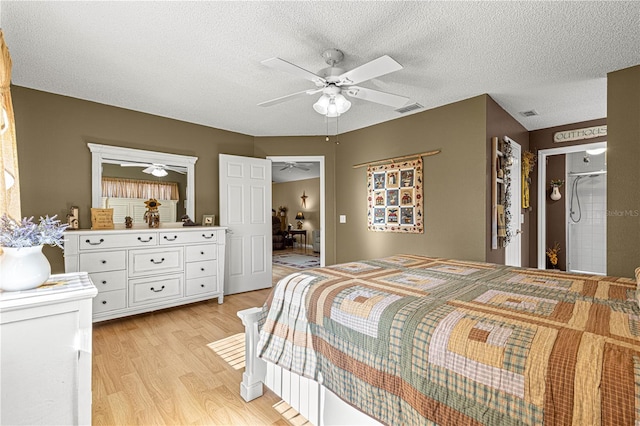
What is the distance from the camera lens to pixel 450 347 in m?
1.04

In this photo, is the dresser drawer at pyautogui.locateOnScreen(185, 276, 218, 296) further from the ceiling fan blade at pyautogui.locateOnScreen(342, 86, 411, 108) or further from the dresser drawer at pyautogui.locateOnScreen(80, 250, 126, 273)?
the ceiling fan blade at pyautogui.locateOnScreen(342, 86, 411, 108)

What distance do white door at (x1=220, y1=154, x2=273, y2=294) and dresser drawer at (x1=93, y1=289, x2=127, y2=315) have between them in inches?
53.2

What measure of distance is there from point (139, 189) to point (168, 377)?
2.46 metres

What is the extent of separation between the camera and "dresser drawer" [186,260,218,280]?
3.73 meters

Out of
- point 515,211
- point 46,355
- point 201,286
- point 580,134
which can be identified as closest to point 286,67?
point 46,355

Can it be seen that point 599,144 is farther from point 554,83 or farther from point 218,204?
point 218,204

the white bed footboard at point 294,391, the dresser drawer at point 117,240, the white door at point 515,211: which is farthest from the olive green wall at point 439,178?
the dresser drawer at point 117,240

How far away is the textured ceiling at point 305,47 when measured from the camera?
6.21 feet

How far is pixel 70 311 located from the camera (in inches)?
48.7

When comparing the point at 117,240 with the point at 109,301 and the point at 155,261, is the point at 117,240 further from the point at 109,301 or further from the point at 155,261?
the point at 109,301

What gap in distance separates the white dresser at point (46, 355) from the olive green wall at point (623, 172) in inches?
151

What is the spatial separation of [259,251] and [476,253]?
9.78ft

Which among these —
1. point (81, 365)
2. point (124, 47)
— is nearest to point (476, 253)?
point (81, 365)

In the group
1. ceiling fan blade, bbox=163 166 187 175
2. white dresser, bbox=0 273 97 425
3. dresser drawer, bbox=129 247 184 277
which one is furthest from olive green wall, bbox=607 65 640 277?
ceiling fan blade, bbox=163 166 187 175
